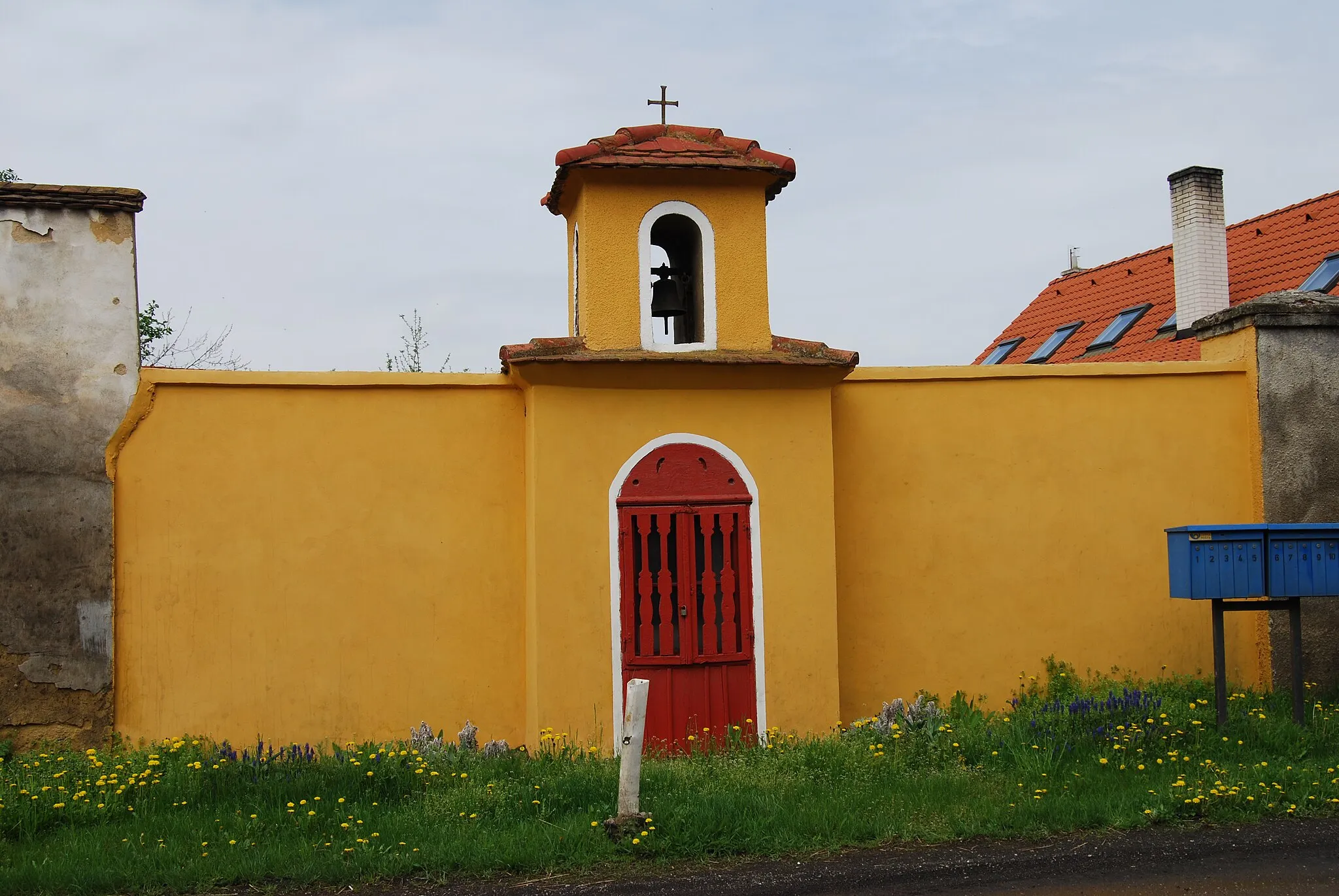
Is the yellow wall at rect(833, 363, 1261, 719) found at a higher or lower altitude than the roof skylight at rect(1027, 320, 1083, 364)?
lower

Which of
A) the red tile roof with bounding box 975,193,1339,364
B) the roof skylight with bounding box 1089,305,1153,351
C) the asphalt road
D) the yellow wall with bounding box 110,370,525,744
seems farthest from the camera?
the roof skylight with bounding box 1089,305,1153,351

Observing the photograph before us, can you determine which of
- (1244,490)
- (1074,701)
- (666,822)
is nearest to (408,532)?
(666,822)

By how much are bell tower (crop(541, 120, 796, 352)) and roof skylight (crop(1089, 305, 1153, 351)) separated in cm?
1130

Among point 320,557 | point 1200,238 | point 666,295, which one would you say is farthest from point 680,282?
point 1200,238

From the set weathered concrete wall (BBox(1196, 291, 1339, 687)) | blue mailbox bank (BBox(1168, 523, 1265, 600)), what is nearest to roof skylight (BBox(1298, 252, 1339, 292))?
weathered concrete wall (BBox(1196, 291, 1339, 687))

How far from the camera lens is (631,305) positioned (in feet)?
30.1

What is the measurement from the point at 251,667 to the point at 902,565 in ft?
15.9

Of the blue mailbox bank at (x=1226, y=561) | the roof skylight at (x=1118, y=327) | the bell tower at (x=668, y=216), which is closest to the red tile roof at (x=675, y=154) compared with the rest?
the bell tower at (x=668, y=216)

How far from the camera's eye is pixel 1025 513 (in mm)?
9969

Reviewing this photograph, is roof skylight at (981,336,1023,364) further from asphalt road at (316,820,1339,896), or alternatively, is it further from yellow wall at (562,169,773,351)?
asphalt road at (316,820,1339,896)

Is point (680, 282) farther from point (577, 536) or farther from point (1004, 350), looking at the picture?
point (1004, 350)

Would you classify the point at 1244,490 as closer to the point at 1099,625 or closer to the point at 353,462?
the point at 1099,625

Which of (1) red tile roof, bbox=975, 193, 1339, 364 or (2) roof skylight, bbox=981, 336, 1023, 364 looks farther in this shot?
(2) roof skylight, bbox=981, 336, 1023, 364

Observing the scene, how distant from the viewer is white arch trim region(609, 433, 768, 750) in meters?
8.86
